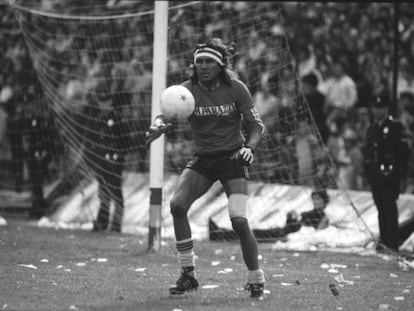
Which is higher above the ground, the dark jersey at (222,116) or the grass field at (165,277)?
the dark jersey at (222,116)

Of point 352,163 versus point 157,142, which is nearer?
point 157,142

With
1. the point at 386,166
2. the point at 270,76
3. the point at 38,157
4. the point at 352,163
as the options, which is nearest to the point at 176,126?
the point at 270,76

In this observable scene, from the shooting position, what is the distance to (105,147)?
14336mm

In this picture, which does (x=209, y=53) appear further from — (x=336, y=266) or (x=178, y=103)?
(x=336, y=266)

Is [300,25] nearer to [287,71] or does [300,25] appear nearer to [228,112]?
[287,71]

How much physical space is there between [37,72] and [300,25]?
19.9ft

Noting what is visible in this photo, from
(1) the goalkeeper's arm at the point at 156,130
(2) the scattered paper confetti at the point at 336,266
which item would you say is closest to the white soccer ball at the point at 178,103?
(1) the goalkeeper's arm at the point at 156,130

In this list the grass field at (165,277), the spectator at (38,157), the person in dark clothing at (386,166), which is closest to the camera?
the grass field at (165,277)

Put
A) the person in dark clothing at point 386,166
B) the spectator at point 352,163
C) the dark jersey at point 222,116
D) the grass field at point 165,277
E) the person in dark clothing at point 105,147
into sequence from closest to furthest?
the grass field at point 165,277, the dark jersey at point 222,116, the person in dark clothing at point 386,166, the person in dark clothing at point 105,147, the spectator at point 352,163

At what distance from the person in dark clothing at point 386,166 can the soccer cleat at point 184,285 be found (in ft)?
17.6

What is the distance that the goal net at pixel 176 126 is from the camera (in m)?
13.2

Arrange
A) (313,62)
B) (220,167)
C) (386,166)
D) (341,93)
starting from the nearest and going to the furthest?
1. (220,167)
2. (386,166)
3. (341,93)
4. (313,62)

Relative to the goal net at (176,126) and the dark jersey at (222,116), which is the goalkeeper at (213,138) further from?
the goal net at (176,126)

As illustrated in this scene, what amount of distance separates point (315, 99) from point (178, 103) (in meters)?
7.18
